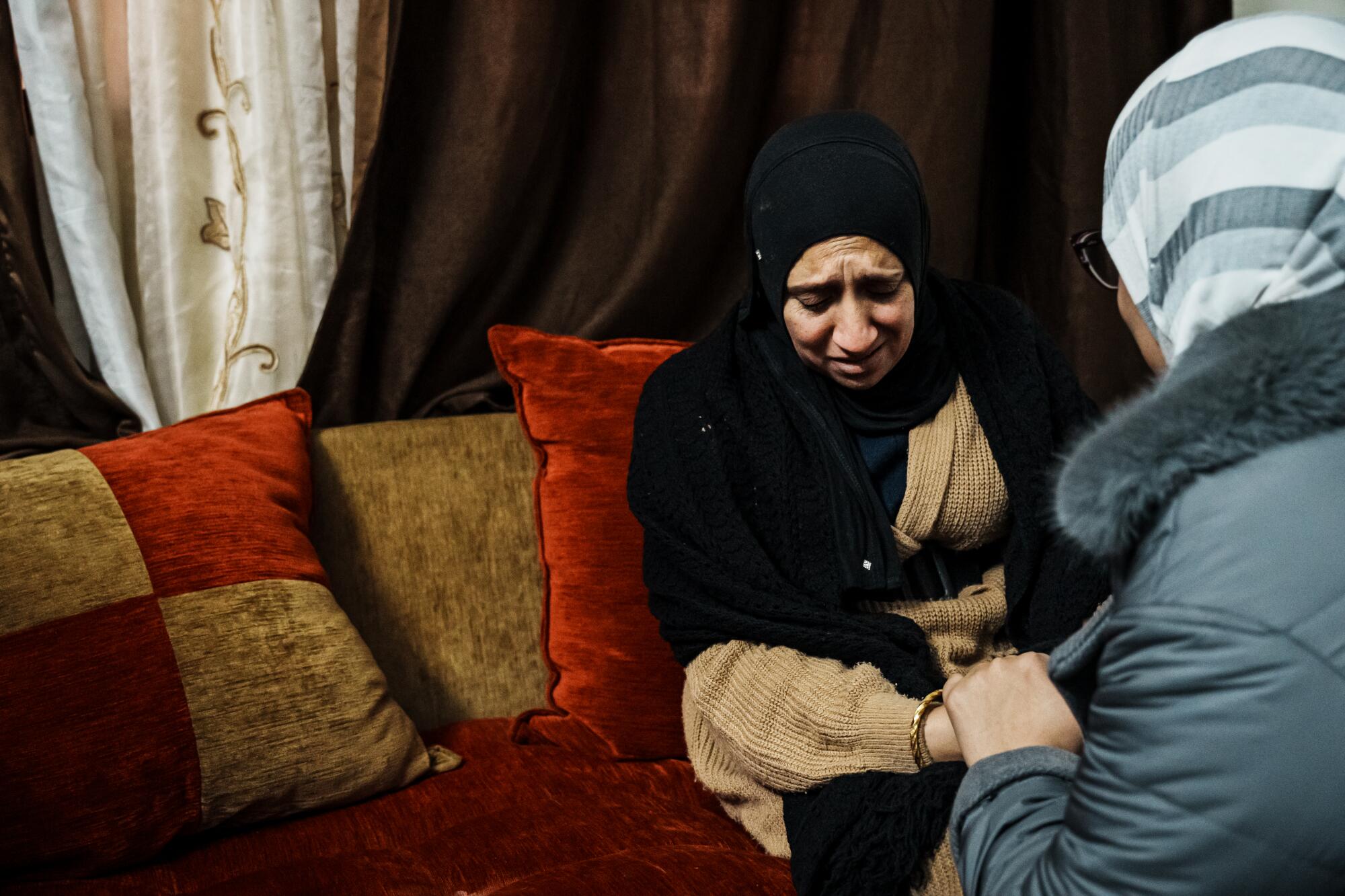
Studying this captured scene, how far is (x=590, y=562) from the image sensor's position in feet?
5.32

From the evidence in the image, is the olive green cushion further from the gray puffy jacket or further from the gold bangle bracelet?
the gray puffy jacket

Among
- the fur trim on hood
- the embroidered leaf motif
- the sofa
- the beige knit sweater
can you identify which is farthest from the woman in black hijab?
the embroidered leaf motif

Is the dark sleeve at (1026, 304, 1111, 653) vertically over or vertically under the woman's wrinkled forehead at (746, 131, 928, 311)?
under

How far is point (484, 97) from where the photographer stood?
1866 millimetres

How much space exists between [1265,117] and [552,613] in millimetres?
1204

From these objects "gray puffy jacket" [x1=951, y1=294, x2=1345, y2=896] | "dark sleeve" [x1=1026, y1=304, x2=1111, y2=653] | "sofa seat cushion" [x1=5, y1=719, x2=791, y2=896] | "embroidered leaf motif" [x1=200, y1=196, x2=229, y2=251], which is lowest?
"sofa seat cushion" [x1=5, y1=719, x2=791, y2=896]

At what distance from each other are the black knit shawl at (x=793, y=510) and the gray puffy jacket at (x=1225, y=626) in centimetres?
59

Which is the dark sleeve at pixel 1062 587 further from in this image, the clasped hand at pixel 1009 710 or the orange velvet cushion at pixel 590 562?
the orange velvet cushion at pixel 590 562

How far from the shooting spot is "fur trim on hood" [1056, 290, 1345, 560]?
2.05 feet

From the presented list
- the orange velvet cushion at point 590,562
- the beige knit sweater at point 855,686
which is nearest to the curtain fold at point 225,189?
the orange velvet cushion at point 590,562

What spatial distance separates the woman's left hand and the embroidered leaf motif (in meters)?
1.42

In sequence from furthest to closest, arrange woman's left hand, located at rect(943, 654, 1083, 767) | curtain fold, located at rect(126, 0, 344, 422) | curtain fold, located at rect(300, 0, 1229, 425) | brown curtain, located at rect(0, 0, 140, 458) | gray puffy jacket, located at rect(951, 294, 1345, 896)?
curtain fold, located at rect(300, 0, 1229, 425) → curtain fold, located at rect(126, 0, 344, 422) → brown curtain, located at rect(0, 0, 140, 458) → woman's left hand, located at rect(943, 654, 1083, 767) → gray puffy jacket, located at rect(951, 294, 1345, 896)

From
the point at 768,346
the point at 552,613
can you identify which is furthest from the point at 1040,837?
the point at 552,613

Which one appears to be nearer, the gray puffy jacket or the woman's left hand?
the gray puffy jacket
